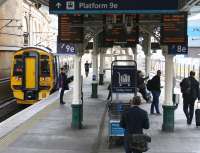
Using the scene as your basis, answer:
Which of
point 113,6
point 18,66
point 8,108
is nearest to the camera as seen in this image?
point 113,6

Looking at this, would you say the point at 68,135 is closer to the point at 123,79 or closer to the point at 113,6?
the point at 123,79

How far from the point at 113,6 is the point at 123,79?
3.80m

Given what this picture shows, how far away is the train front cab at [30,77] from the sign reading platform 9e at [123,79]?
9909 mm

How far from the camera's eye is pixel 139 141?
8.66 meters

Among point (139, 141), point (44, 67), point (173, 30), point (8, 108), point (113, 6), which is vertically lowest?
point (8, 108)

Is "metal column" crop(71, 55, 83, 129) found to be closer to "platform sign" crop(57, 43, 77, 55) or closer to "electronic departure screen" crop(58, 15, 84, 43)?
"platform sign" crop(57, 43, 77, 55)

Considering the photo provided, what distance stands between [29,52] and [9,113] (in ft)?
9.38

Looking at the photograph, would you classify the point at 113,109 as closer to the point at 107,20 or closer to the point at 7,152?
the point at 7,152

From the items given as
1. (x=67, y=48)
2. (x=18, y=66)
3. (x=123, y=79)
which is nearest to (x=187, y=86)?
(x=123, y=79)

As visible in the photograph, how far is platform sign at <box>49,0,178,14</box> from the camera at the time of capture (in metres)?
10.6

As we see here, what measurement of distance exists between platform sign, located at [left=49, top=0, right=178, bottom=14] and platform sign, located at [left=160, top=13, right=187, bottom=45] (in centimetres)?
245

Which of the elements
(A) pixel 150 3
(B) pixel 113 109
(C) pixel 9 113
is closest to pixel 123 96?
(B) pixel 113 109

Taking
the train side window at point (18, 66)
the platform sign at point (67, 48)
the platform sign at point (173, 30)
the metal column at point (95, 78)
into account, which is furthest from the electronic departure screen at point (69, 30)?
the metal column at point (95, 78)

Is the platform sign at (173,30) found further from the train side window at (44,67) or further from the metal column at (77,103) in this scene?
the train side window at (44,67)
